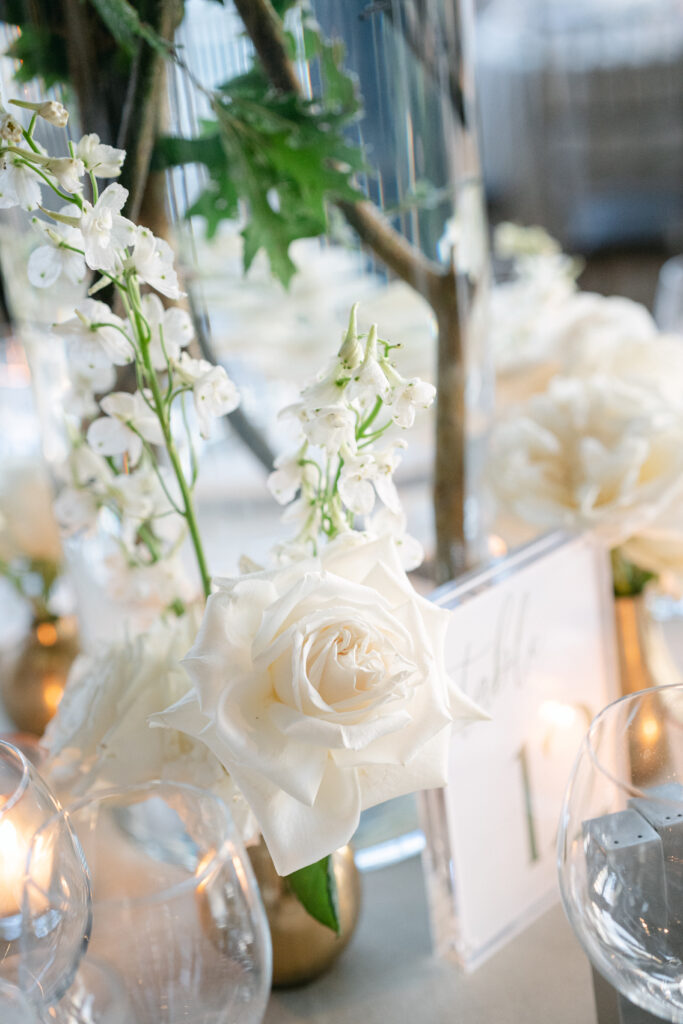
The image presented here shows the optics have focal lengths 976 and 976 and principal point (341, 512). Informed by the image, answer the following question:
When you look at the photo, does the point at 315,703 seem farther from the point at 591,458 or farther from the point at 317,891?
the point at 591,458

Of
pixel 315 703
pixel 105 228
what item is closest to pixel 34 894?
pixel 315 703

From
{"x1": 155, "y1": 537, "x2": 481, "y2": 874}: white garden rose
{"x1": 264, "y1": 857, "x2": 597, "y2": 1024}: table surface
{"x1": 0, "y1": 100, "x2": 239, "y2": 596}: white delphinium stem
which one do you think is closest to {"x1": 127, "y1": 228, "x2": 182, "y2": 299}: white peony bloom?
{"x1": 0, "y1": 100, "x2": 239, "y2": 596}: white delphinium stem

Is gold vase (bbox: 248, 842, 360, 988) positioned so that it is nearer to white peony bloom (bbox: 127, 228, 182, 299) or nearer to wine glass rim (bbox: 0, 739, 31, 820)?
wine glass rim (bbox: 0, 739, 31, 820)

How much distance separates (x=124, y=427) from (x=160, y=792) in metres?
0.15

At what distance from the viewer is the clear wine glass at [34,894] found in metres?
0.32

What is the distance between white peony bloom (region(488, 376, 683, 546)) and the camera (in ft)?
1.67

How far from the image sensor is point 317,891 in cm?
37

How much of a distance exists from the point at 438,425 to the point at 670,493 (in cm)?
13

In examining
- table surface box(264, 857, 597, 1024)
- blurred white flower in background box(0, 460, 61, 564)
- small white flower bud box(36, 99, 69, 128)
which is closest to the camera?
small white flower bud box(36, 99, 69, 128)

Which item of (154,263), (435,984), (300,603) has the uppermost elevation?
(154,263)

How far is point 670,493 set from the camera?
0.51 meters

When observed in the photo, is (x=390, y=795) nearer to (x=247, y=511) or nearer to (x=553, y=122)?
(x=247, y=511)

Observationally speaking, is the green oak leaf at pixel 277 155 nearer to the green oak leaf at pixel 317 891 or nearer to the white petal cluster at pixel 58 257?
the white petal cluster at pixel 58 257

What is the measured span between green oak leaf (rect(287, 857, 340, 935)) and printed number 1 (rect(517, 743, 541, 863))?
0.46 feet
